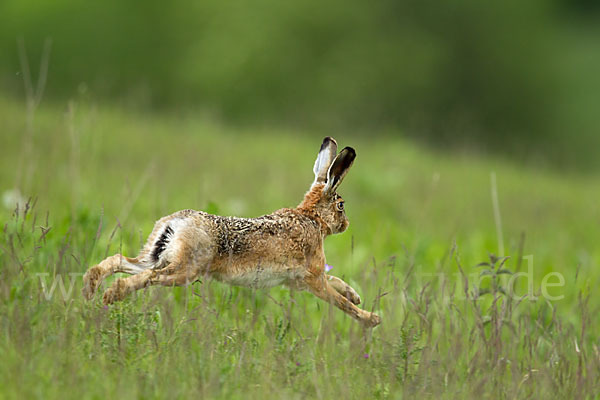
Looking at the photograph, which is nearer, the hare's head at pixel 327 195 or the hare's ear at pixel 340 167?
the hare's ear at pixel 340 167

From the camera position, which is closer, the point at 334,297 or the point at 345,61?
the point at 334,297

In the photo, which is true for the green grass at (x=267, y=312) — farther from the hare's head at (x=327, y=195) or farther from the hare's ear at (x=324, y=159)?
the hare's ear at (x=324, y=159)

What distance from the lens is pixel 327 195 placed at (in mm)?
4816

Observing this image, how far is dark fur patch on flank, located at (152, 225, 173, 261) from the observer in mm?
3860

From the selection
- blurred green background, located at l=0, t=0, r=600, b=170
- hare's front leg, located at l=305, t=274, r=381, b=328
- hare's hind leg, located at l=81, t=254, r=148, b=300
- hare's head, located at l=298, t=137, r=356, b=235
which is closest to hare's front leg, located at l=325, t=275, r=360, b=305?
hare's front leg, located at l=305, t=274, r=381, b=328

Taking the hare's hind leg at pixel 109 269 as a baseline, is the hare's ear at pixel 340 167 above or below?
above

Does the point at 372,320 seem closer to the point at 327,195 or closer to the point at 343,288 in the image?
the point at 343,288

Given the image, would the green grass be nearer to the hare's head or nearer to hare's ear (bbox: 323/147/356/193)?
the hare's head

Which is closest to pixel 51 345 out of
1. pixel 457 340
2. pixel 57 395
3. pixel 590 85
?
pixel 57 395

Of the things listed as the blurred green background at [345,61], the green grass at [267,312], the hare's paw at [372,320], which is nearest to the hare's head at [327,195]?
the green grass at [267,312]

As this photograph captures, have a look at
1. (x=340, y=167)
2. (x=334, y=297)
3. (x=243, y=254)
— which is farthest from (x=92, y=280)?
(x=340, y=167)

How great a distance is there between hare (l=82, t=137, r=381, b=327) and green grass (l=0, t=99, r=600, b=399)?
18 cm

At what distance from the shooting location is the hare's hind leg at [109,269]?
3.89 metres

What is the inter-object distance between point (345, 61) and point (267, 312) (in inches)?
645
